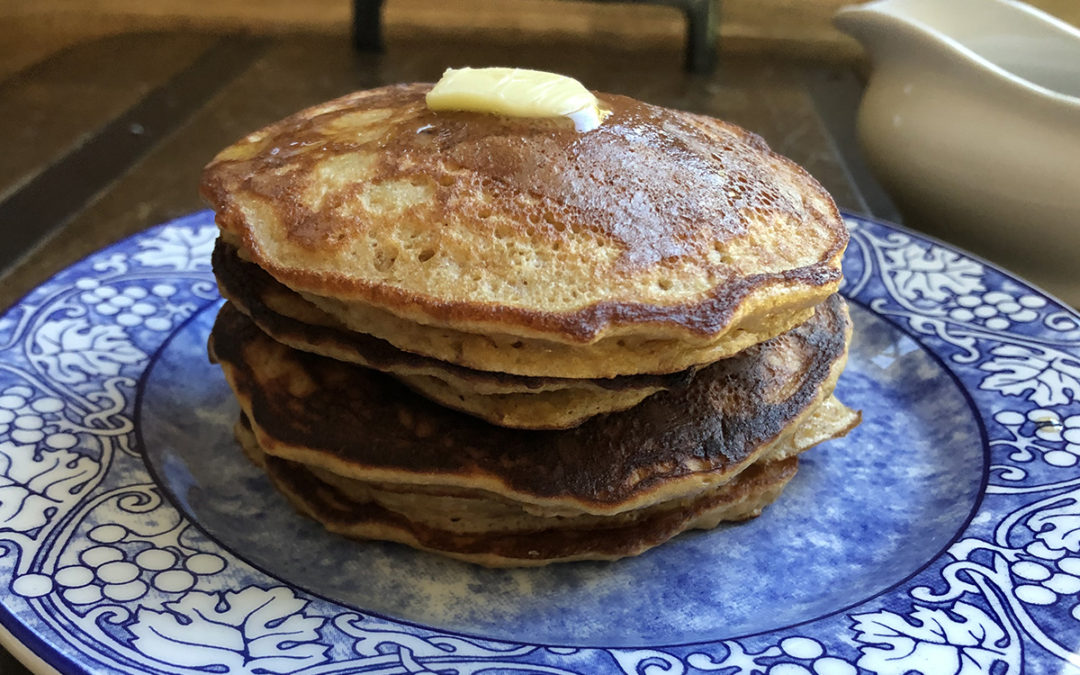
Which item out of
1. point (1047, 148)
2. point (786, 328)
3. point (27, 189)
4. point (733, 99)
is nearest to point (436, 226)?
point (786, 328)

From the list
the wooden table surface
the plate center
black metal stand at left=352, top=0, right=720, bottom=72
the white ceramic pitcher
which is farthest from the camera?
black metal stand at left=352, top=0, right=720, bottom=72

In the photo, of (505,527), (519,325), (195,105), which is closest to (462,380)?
(519,325)

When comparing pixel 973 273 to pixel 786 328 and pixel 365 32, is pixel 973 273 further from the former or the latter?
pixel 365 32

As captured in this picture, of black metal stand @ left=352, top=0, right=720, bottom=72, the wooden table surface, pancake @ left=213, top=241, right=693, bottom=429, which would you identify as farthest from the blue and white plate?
black metal stand @ left=352, top=0, right=720, bottom=72

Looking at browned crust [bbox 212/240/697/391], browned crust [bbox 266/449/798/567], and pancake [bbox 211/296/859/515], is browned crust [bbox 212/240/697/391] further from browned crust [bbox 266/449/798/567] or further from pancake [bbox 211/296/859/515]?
browned crust [bbox 266/449/798/567]

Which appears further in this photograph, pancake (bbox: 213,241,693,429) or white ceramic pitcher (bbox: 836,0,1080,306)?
white ceramic pitcher (bbox: 836,0,1080,306)

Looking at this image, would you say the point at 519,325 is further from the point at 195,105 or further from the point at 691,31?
the point at 691,31
